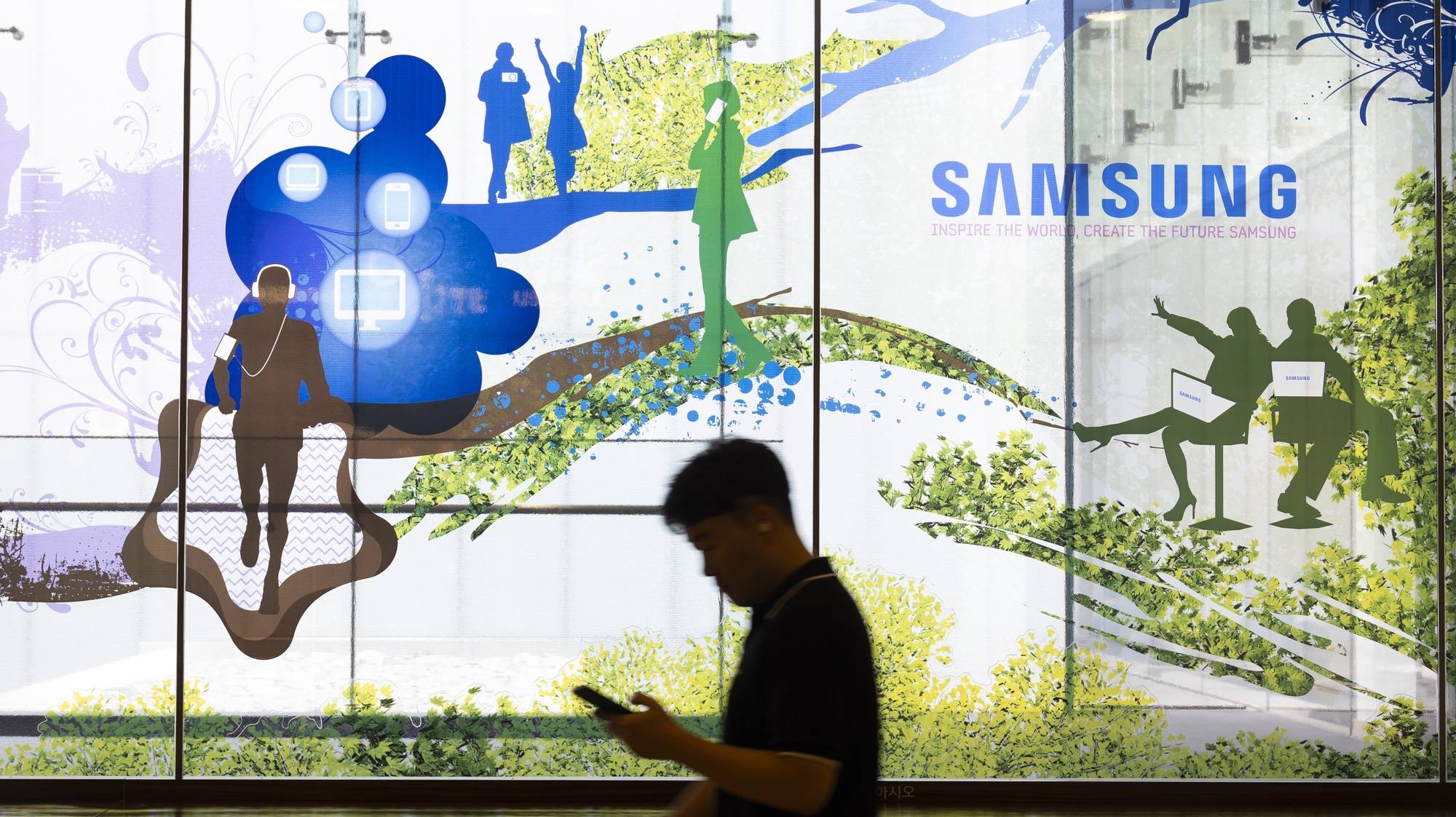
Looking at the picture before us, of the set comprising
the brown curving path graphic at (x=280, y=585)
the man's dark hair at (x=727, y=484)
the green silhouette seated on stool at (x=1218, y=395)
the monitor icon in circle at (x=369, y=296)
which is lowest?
the brown curving path graphic at (x=280, y=585)

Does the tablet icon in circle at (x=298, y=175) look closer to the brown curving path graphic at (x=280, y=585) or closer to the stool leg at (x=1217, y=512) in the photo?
the brown curving path graphic at (x=280, y=585)

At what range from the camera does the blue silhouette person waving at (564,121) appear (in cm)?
448

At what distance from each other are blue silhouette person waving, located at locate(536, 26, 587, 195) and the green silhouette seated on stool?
2108 millimetres

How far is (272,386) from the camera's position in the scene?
446 centimetres

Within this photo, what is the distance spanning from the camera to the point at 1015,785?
14.8 ft

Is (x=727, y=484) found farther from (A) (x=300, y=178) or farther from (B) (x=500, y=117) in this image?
(A) (x=300, y=178)

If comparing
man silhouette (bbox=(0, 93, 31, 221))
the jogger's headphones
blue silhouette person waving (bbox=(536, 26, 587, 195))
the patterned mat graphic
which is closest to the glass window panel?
man silhouette (bbox=(0, 93, 31, 221))

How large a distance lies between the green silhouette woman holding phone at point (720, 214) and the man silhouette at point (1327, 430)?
1967 mm

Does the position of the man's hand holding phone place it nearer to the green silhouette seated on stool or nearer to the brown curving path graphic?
the brown curving path graphic

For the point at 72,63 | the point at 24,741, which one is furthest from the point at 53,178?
the point at 24,741

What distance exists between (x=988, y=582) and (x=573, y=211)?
206 cm

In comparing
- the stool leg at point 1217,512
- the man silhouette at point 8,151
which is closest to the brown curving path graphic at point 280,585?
the man silhouette at point 8,151

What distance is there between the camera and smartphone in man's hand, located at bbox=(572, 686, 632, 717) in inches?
58.9

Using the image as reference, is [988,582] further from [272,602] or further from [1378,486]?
[272,602]
